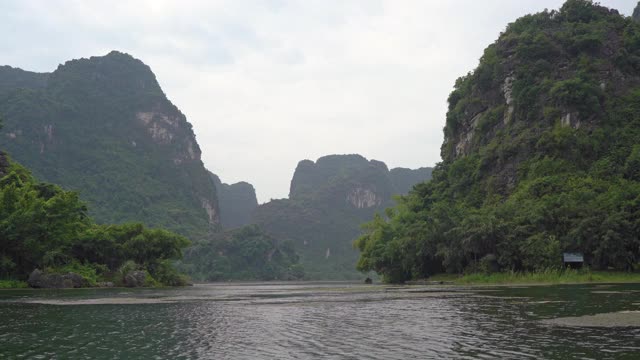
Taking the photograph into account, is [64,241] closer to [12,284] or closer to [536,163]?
[12,284]

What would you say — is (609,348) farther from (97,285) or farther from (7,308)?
(97,285)

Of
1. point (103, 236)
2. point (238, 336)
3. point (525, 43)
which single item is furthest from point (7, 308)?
point (525, 43)

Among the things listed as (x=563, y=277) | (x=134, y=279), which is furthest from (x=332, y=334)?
(x=134, y=279)

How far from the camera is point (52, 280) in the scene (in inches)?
2798

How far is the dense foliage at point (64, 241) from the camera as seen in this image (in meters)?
68.9

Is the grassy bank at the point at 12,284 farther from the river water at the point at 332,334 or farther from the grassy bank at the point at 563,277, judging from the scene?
the grassy bank at the point at 563,277

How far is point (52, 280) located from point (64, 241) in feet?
23.0

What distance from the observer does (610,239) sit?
215 feet

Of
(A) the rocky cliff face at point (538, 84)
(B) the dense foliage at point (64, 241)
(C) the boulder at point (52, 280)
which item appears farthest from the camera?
(A) the rocky cliff face at point (538, 84)

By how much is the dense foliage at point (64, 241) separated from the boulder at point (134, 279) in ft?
4.22

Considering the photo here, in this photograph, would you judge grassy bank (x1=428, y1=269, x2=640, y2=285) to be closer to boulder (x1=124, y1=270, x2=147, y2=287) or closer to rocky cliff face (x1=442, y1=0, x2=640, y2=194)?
rocky cliff face (x1=442, y1=0, x2=640, y2=194)

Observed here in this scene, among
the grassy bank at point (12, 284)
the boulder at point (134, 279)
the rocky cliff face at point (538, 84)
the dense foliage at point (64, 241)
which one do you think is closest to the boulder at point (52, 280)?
the grassy bank at point (12, 284)

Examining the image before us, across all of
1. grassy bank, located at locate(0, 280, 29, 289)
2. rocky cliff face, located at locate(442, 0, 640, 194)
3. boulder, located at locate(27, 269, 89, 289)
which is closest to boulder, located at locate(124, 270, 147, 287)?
boulder, located at locate(27, 269, 89, 289)

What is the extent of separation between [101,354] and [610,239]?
209ft
